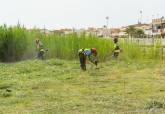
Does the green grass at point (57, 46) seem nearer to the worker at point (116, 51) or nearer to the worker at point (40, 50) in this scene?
the worker at point (116, 51)

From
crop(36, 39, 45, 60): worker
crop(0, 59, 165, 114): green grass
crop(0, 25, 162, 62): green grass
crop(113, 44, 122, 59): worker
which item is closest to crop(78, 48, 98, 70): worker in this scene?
crop(0, 59, 165, 114): green grass

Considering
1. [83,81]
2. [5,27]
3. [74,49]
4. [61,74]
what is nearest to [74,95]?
[83,81]

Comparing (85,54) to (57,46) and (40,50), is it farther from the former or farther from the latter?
(57,46)

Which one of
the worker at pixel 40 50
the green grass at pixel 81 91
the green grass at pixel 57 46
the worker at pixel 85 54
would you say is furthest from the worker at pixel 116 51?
the worker at pixel 85 54

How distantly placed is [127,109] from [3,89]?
3.96 m

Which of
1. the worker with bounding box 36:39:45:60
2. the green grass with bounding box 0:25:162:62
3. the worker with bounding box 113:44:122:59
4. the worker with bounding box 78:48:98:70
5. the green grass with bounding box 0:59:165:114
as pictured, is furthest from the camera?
the green grass with bounding box 0:25:162:62

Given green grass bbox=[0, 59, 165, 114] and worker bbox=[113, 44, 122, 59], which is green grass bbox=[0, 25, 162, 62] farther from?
green grass bbox=[0, 59, 165, 114]

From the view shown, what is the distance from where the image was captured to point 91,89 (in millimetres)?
10617

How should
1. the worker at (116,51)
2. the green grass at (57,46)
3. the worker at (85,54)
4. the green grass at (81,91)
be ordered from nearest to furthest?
the green grass at (81,91), the worker at (85,54), the worker at (116,51), the green grass at (57,46)

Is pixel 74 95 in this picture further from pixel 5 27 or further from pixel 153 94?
pixel 5 27

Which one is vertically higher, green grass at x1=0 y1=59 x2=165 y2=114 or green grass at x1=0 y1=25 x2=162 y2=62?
green grass at x1=0 y1=25 x2=162 y2=62

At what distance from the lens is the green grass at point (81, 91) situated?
770cm

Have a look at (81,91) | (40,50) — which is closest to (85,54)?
(81,91)

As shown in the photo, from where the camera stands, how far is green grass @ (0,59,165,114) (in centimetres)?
770
